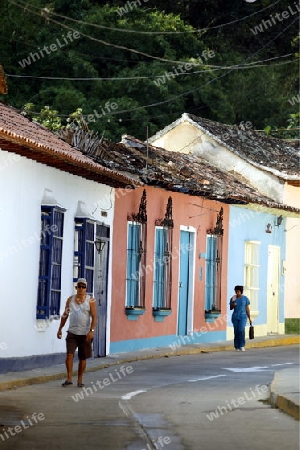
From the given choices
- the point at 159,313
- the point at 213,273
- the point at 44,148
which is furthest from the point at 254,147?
the point at 44,148

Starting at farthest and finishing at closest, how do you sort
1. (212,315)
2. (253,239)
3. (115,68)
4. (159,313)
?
(115,68) → (253,239) → (212,315) → (159,313)

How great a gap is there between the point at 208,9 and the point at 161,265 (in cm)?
2753

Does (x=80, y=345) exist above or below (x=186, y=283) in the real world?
below

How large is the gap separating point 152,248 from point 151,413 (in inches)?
518

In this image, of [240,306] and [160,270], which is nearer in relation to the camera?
[160,270]

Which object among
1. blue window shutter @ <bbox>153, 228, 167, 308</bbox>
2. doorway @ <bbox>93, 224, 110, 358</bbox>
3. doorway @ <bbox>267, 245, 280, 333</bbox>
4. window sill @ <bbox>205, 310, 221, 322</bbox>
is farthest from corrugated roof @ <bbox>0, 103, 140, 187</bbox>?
doorway @ <bbox>267, 245, 280, 333</bbox>

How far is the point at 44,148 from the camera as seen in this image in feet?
60.1

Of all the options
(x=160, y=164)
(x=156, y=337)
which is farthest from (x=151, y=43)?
(x=156, y=337)

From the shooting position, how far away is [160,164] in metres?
28.8

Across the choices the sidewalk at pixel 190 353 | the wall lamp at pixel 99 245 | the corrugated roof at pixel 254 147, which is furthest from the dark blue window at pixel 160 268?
the corrugated roof at pixel 254 147

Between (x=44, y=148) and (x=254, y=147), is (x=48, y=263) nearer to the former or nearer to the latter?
(x=44, y=148)

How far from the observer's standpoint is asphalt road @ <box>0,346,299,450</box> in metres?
11.5

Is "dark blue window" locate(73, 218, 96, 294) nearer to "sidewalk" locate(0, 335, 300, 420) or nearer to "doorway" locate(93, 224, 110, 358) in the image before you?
"doorway" locate(93, 224, 110, 358)

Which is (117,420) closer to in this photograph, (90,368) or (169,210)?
(90,368)
